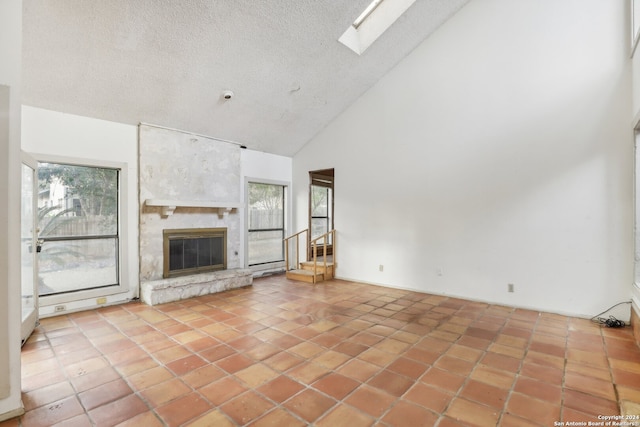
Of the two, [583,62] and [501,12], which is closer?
[583,62]

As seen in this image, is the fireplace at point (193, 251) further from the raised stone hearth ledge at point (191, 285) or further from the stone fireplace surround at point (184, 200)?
the raised stone hearth ledge at point (191, 285)

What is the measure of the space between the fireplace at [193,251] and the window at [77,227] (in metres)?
0.71

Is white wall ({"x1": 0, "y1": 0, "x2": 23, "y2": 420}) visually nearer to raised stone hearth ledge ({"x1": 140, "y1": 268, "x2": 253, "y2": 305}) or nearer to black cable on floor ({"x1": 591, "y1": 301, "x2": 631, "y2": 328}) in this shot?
raised stone hearth ledge ({"x1": 140, "y1": 268, "x2": 253, "y2": 305})

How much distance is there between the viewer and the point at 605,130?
361 centimetres

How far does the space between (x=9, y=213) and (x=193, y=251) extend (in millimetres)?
3293

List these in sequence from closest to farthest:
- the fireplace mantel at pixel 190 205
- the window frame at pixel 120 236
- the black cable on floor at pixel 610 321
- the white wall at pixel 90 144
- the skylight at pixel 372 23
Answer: the black cable on floor at pixel 610 321
the white wall at pixel 90 144
the window frame at pixel 120 236
the skylight at pixel 372 23
the fireplace mantel at pixel 190 205

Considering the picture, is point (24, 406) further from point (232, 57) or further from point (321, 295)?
point (232, 57)

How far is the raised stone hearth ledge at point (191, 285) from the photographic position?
4375mm

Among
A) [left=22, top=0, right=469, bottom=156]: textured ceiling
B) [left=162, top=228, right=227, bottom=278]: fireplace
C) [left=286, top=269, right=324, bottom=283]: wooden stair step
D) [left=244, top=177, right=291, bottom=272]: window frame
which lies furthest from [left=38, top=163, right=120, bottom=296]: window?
[left=286, top=269, right=324, bottom=283]: wooden stair step

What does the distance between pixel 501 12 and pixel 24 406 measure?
6.56 m

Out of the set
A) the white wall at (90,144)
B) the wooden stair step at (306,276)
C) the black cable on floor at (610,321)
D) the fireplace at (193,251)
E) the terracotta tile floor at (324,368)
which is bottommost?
the terracotta tile floor at (324,368)

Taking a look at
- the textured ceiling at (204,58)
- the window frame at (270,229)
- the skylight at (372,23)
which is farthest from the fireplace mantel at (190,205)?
the skylight at (372,23)

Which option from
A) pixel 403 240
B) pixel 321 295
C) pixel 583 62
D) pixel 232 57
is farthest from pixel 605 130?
pixel 232 57

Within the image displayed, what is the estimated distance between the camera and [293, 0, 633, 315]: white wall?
361cm
